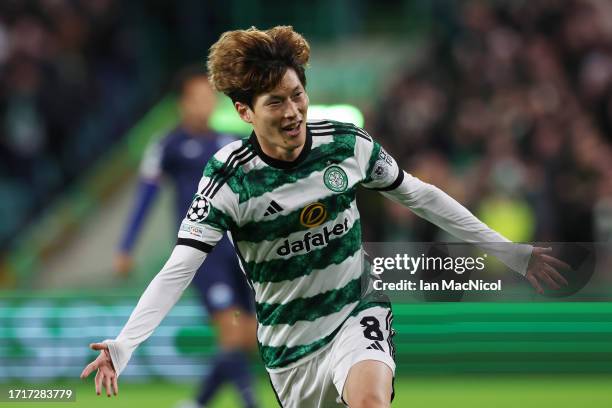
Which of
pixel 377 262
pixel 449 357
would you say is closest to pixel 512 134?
pixel 449 357

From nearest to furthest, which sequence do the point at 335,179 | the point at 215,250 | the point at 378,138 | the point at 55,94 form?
the point at 335,179, the point at 215,250, the point at 378,138, the point at 55,94

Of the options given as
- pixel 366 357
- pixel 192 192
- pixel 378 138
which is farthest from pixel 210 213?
pixel 378 138

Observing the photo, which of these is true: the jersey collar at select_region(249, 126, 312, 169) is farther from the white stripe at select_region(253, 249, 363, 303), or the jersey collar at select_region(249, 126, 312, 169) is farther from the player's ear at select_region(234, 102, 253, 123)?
the white stripe at select_region(253, 249, 363, 303)

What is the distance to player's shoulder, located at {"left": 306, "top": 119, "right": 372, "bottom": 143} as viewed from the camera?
4.36m

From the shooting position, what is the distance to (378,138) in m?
10.2

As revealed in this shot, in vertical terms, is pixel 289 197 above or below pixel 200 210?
above

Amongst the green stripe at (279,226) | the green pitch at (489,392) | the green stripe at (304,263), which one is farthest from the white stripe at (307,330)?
the green pitch at (489,392)

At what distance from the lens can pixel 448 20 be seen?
1198cm

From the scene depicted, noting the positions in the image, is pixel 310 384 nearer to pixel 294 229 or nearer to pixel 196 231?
pixel 294 229

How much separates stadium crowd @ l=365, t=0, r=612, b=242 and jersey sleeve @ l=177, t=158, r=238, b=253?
4.48 metres

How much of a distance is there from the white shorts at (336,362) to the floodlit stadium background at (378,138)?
1.11 m

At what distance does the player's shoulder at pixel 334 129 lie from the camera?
4363 mm

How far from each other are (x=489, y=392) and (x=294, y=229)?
210 cm

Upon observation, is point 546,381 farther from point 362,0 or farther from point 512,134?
point 362,0
